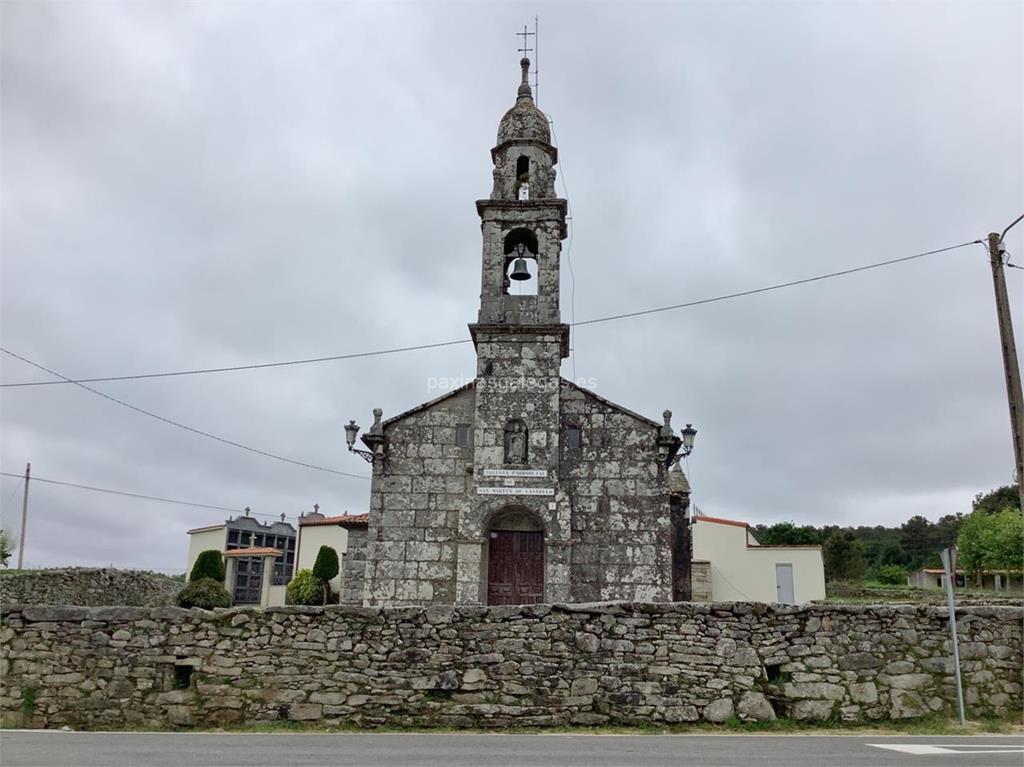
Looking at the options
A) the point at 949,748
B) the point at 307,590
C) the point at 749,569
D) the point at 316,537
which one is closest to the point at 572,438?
the point at 949,748

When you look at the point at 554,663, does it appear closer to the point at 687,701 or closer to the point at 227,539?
the point at 687,701

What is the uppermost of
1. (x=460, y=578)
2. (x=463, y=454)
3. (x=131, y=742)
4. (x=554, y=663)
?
(x=463, y=454)

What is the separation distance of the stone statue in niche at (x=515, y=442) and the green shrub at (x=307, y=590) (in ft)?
45.5

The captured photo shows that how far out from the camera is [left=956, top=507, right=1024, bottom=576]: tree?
45875 millimetres

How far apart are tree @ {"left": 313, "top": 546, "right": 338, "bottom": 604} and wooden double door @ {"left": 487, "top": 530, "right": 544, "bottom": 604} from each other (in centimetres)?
1339

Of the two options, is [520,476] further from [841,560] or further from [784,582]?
[841,560]

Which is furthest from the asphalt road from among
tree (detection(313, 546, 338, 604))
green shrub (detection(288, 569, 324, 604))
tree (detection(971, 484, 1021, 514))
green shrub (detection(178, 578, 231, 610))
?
tree (detection(971, 484, 1021, 514))

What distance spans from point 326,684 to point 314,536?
2523cm

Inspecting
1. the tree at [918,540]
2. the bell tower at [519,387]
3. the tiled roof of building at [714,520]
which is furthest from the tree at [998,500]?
the bell tower at [519,387]

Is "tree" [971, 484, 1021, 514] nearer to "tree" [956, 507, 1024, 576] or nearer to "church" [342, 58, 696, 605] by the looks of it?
"tree" [956, 507, 1024, 576]

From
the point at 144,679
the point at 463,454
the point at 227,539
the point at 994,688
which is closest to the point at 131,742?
the point at 144,679

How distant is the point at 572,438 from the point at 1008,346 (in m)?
8.58

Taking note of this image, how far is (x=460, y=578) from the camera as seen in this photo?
1711cm

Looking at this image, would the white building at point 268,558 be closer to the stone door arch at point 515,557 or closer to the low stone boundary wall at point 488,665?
the stone door arch at point 515,557
